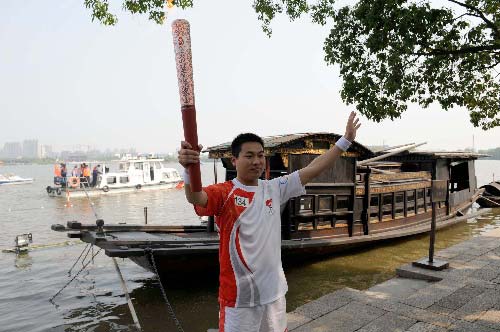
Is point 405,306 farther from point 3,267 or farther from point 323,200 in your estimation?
point 3,267

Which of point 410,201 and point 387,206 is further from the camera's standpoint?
point 410,201

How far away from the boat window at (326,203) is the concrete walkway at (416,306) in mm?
3516

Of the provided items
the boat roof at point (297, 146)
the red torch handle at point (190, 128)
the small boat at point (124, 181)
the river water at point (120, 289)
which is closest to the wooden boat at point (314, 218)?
the boat roof at point (297, 146)

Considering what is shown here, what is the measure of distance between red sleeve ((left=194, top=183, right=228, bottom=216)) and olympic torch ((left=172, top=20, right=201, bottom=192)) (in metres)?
0.32

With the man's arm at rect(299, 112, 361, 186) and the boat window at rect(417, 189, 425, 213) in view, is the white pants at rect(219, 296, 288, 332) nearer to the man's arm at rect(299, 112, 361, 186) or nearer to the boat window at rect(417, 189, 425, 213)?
the man's arm at rect(299, 112, 361, 186)

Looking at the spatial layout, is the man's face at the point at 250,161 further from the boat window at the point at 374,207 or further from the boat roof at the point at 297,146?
the boat window at the point at 374,207

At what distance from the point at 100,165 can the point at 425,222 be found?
30.8 meters

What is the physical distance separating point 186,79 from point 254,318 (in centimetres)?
157

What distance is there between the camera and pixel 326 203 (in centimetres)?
1071

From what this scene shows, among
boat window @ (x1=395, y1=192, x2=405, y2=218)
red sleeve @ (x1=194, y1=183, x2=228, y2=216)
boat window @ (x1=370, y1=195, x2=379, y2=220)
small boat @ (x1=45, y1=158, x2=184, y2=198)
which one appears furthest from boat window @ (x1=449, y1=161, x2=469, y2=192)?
small boat @ (x1=45, y1=158, x2=184, y2=198)

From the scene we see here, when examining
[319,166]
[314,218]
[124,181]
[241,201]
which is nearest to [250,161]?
[241,201]

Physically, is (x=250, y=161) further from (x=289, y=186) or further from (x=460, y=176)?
(x=460, y=176)

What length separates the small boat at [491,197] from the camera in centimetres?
2284

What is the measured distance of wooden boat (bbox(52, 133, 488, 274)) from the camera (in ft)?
27.5
